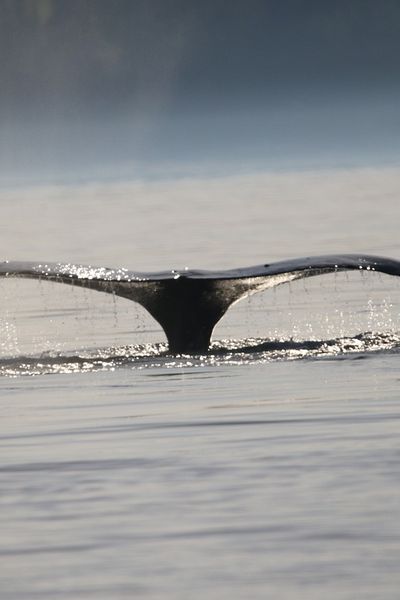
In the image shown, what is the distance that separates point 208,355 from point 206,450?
482 centimetres

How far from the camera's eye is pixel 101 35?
5044 inches

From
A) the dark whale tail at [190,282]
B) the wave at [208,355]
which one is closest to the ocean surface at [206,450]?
the wave at [208,355]

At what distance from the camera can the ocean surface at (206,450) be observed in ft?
26.7

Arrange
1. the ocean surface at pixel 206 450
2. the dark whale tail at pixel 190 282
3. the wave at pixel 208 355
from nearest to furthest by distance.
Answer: the ocean surface at pixel 206 450 → the wave at pixel 208 355 → the dark whale tail at pixel 190 282

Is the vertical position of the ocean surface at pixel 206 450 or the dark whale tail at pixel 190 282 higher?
the dark whale tail at pixel 190 282

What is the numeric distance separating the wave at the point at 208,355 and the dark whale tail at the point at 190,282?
21cm

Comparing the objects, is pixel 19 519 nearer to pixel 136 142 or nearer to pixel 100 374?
pixel 100 374

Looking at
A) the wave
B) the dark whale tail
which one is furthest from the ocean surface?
the dark whale tail

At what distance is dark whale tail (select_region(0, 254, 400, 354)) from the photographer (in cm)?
1506

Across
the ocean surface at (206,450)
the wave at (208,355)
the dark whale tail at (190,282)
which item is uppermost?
the dark whale tail at (190,282)

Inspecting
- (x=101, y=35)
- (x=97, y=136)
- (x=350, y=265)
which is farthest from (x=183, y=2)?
(x=350, y=265)

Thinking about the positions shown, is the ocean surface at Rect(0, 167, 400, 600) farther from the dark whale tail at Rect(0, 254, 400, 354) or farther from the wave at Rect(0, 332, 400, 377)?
the dark whale tail at Rect(0, 254, 400, 354)

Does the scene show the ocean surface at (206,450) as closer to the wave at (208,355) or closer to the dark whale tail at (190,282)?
the wave at (208,355)

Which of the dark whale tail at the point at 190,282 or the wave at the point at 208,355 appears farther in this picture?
the dark whale tail at the point at 190,282
